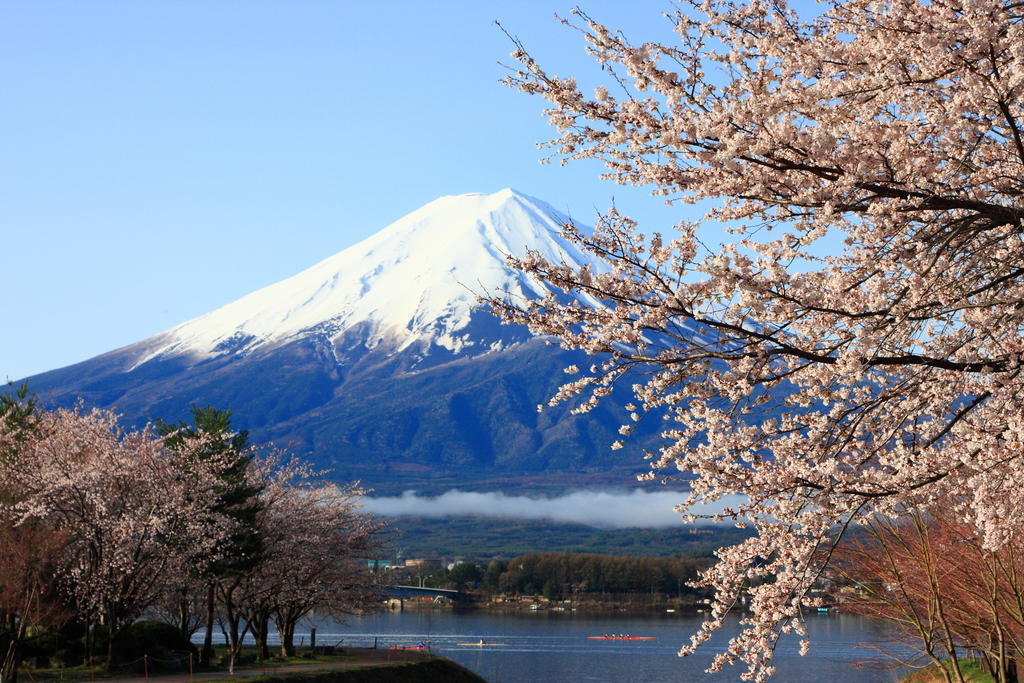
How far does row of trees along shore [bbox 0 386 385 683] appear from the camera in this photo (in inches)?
1243

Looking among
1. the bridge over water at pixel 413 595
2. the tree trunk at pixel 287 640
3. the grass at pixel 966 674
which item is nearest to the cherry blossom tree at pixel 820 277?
the grass at pixel 966 674

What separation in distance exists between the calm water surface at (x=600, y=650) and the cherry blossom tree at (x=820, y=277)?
18222 mm

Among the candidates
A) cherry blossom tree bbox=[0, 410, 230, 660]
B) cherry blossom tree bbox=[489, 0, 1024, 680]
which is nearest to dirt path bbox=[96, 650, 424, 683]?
cherry blossom tree bbox=[0, 410, 230, 660]

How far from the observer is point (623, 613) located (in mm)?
158500

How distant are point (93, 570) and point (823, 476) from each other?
30.8m

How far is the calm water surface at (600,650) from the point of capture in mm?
61094

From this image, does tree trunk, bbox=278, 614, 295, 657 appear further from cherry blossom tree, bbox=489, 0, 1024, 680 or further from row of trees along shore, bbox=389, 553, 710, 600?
row of trees along shore, bbox=389, 553, 710, 600

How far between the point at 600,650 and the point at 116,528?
2265 inches

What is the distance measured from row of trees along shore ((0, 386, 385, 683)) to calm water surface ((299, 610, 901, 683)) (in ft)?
64.9

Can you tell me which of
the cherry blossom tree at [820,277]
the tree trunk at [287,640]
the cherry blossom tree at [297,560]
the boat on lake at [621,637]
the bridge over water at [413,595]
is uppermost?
the cherry blossom tree at [820,277]

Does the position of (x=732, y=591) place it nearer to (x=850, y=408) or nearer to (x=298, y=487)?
(x=850, y=408)

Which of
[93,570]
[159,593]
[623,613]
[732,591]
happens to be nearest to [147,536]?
[93,570]

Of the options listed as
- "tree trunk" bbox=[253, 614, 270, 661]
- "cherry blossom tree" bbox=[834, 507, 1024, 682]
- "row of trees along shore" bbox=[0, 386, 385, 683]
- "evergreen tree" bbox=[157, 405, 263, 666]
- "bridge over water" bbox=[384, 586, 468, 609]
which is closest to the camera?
"cherry blossom tree" bbox=[834, 507, 1024, 682]

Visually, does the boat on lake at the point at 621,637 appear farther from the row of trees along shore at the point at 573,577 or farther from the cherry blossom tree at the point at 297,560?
the row of trees along shore at the point at 573,577
